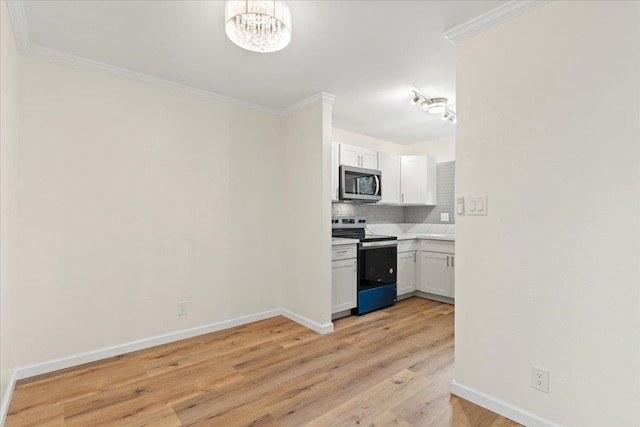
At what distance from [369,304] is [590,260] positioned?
8.55 feet

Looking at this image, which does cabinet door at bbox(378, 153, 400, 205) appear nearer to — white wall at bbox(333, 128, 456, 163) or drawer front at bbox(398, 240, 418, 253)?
white wall at bbox(333, 128, 456, 163)

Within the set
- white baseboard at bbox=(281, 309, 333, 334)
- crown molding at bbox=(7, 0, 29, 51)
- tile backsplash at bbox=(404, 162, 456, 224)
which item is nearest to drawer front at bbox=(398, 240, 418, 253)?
tile backsplash at bbox=(404, 162, 456, 224)

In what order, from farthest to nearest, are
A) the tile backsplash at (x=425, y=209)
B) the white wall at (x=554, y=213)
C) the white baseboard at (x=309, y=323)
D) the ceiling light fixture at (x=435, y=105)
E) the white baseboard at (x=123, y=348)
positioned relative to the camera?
the tile backsplash at (x=425, y=209)
the ceiling light fixture at (x=435, y=105)
the white baseboard at (x=309, y=323)
the white baseboard at (x=123, y=348)
the white wall at (x=554, y=213)

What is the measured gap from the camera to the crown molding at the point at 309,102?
10.6 feet

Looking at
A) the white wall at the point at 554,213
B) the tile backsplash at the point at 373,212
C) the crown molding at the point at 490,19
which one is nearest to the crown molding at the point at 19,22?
the crown molding at the point at 490,19

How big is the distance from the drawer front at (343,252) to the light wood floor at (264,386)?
85cm

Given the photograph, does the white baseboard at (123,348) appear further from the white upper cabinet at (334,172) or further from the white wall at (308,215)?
the white upper cabinet at (334,172)

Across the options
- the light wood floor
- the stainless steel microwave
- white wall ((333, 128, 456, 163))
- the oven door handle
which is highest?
white wall ((333, 128, 456, 163))

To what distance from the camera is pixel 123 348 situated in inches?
107

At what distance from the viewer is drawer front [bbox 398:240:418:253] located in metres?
4.38

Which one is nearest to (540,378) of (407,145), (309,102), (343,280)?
(343,280)

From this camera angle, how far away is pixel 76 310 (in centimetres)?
250

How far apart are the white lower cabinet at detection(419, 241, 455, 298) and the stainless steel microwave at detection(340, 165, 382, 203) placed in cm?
107

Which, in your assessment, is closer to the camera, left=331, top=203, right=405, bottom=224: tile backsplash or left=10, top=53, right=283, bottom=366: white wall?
left=10, top=53, right=283, bottom=366: white wall
